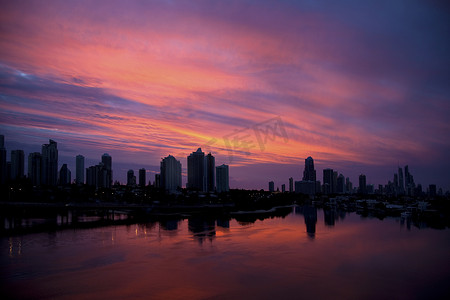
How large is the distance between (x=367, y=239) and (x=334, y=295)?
27259 millimetres

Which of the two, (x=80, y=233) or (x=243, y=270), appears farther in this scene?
(x=80, y=233)

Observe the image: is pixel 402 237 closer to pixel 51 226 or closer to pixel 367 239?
pixel 367 239

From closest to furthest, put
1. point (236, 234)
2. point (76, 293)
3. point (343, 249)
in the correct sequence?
point (76, 293) → point (343, 249) → point (236, 234)

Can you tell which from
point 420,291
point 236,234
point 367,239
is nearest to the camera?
point 420,291

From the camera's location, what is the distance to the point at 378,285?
2405cm

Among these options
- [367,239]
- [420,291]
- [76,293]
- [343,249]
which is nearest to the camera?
[76,293]

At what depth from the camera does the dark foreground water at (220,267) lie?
72.8 feet

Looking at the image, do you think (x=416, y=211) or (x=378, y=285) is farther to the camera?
(x=416, y=211)

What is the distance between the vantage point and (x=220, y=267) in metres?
28.6

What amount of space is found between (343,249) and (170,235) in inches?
877

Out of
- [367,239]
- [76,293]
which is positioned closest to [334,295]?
[76,293]

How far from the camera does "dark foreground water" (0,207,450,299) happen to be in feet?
72.8

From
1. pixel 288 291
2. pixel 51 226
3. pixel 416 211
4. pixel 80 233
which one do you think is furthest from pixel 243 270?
pixel 416 211

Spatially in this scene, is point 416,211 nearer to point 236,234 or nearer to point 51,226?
point 236,234
